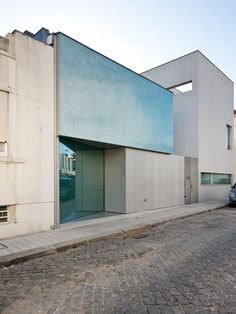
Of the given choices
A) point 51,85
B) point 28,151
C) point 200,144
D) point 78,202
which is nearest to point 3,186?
point 28,151

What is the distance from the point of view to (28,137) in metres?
7.95

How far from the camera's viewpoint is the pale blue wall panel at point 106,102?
9.11 m

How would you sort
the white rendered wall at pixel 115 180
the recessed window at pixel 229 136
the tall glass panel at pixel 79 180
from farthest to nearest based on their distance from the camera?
1. the recessed window at pixel 229 136
2. the white rendered wall at pixel 115 180
3. the tall glass panel at pixel 79 180

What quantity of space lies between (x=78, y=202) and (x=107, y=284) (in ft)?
22.8

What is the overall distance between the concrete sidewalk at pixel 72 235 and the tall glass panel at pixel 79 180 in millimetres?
1018

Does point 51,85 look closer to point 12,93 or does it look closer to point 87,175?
point 12,93

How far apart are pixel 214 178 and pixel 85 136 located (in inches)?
538

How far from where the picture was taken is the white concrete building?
59.0 ft

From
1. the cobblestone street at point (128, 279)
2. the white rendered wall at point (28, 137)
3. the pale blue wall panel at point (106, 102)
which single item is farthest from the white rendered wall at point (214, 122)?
the white rendered wall at point (28, 137)

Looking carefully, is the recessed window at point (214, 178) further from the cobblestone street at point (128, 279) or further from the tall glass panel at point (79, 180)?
the cobblestone street at point (128, 279)

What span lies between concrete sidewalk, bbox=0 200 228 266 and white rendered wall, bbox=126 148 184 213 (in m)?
1.33

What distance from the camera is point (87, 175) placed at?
11.9 m

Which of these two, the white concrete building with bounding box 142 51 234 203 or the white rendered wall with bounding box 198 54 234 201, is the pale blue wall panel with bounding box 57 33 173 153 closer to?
the white concrete building with bounding box 142 51 234 203

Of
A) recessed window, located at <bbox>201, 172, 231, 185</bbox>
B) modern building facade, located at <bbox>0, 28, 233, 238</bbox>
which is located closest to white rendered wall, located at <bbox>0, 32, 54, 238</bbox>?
modern building facade, located at <bbox>0, 28, 233, 238</bbox>
